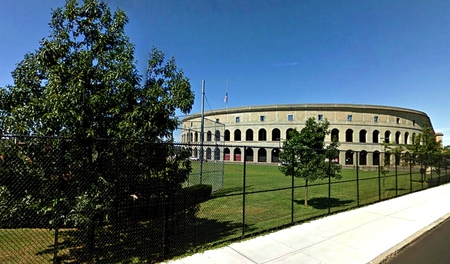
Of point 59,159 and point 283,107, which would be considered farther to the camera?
point 283,107

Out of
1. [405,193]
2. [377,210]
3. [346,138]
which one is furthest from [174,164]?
[346,138]

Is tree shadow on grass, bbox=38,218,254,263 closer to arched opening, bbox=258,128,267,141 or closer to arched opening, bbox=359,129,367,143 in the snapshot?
arched opening, bbox=258,128,267,141

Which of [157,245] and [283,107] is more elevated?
[283,107]

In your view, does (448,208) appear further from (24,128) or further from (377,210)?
(24,128)

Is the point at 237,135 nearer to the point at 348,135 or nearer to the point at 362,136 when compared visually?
the point at 348,135

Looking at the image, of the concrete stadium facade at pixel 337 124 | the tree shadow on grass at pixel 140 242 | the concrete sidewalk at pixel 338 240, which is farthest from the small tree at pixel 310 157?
the concrete stadium facade at pixel 337 124

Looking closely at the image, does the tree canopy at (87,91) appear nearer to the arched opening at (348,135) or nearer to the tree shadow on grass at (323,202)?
the tree shadow on grass at (323,202)

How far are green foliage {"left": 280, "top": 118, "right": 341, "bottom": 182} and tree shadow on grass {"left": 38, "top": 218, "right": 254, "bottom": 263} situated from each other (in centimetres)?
482

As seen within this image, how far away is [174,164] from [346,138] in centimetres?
5645

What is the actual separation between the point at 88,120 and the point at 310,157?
9028mm

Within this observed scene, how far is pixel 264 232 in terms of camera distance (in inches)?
272

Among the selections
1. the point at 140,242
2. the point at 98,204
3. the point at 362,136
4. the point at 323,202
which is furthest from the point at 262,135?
the point at 98,204

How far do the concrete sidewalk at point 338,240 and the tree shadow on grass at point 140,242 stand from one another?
0.50m

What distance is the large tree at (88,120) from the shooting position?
4.35 metres
